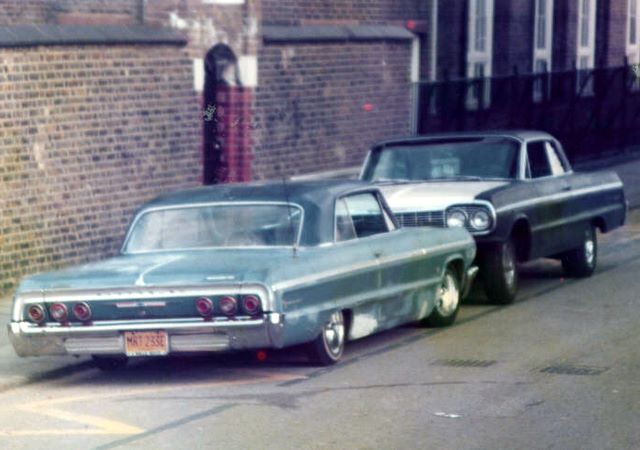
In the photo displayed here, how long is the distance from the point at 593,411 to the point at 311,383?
6.71 ft

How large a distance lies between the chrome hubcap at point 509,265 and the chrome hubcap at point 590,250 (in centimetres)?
189

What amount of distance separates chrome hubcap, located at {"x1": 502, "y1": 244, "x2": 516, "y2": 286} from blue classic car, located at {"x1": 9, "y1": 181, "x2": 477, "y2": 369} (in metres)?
1.46

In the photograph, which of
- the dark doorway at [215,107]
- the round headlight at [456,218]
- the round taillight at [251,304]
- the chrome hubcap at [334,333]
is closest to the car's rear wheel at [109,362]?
the round taillight at [251,304]

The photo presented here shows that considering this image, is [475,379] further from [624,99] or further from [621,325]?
[624,99]

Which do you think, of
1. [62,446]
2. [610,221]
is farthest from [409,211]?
[62,446]

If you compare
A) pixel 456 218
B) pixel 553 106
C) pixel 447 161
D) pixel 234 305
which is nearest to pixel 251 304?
pixel 234 305

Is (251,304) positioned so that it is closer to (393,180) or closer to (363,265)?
(363,265)

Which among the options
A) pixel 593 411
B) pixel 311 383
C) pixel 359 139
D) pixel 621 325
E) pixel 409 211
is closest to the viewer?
pixel 593 411

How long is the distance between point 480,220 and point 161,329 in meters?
4.56

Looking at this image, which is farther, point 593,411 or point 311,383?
point 311,383

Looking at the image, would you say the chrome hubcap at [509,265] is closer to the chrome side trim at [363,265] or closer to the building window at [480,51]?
the chrome side trim at [363,265]

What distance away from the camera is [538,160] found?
16.1 metres

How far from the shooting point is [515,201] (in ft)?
48.4

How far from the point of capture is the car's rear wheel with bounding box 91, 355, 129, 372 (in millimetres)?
11523
